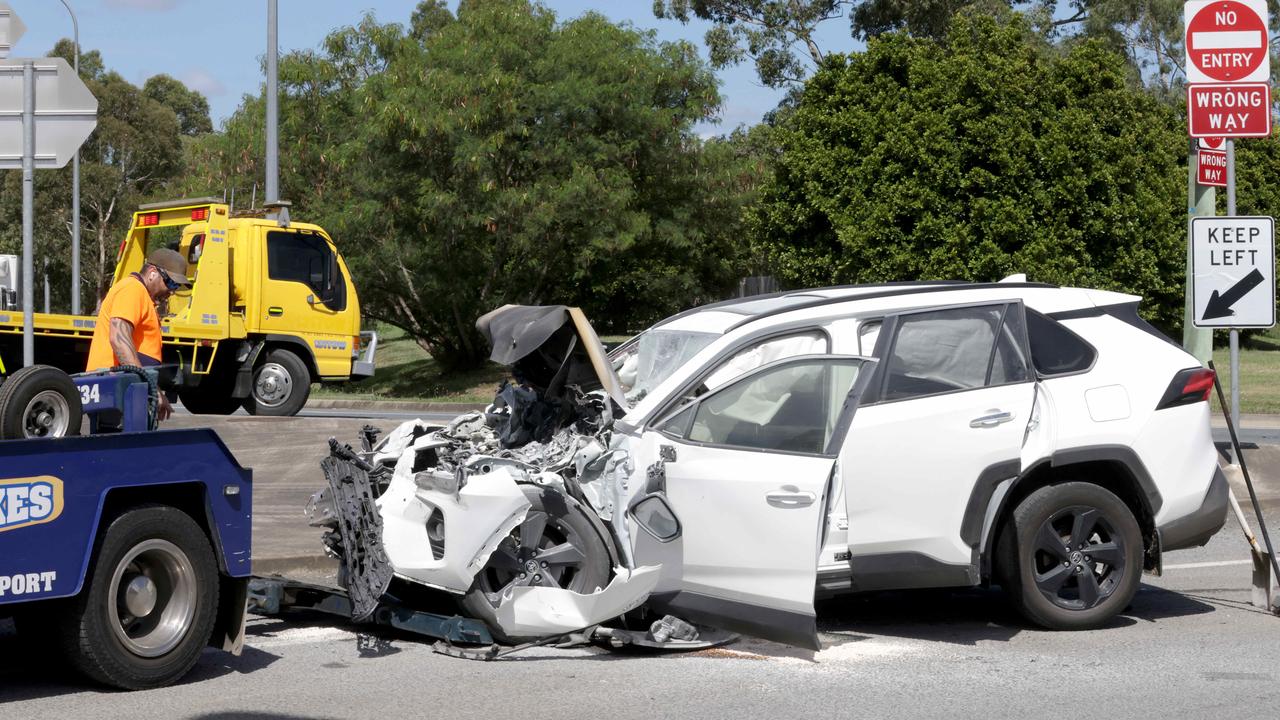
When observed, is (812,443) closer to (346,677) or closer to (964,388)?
(964,388)

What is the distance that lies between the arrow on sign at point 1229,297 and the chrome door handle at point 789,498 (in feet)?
12.9

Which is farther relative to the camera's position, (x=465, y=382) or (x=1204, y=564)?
(x=465, y=382)

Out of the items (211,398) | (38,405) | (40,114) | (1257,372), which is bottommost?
(211,398)

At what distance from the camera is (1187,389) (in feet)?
24.7

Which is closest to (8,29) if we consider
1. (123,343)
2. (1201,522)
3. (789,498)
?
(123,343)

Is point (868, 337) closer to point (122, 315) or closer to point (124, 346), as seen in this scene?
point (124, 346)

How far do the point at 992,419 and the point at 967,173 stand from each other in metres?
24.9

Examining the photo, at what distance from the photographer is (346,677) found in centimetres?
634

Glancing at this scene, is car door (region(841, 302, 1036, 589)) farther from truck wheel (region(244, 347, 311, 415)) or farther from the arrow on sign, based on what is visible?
truck wheel (region(244, 347, 311, 415))

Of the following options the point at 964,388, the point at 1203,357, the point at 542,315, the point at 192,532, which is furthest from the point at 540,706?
the point at 1203,357

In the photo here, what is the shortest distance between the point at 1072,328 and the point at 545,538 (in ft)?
10.2

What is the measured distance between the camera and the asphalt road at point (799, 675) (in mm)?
5785

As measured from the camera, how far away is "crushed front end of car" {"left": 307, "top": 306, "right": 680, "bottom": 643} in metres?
6.61

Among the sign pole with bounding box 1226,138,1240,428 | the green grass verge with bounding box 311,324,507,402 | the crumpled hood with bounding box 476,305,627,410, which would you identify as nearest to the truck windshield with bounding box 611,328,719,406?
the crumpled hood with bounding box 476,305,627,410
